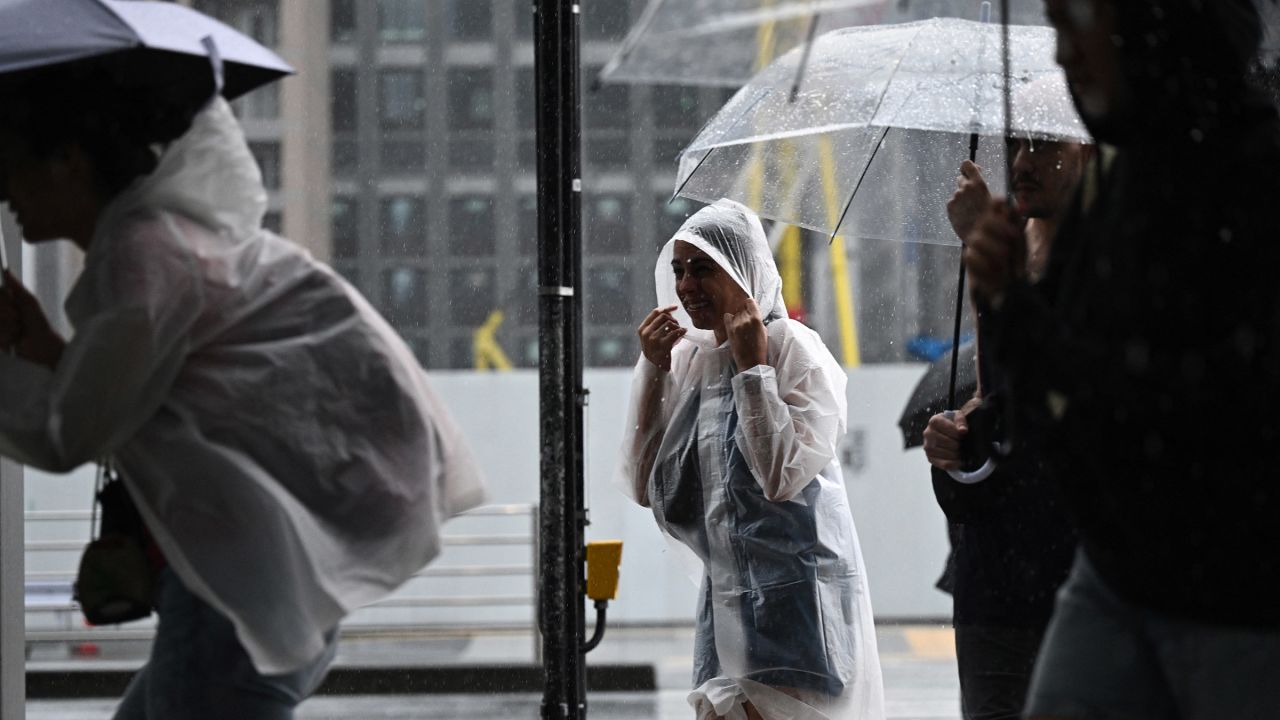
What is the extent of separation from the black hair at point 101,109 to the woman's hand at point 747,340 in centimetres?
141

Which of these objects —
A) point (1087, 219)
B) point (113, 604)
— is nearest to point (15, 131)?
point (113, 604)

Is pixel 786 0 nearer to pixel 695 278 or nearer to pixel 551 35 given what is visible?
pixel 551 35

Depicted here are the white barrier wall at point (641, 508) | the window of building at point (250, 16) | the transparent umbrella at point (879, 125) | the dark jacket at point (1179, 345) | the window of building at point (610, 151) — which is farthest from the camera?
the window of building at point (610, 151)

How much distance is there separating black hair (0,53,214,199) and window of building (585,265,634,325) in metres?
4.36

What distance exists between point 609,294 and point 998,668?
14.0 ft

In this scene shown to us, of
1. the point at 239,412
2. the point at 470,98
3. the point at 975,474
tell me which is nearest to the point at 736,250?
the point at 975,474

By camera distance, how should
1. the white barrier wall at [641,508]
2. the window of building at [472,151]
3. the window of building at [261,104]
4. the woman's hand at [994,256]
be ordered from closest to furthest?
the woman's hand at [994,256] < the window of building at [261,104] < the window of building at [472,151] < the white barrier wall at [641,508]

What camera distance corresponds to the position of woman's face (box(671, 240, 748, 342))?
336cm

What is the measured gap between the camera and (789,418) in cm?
319

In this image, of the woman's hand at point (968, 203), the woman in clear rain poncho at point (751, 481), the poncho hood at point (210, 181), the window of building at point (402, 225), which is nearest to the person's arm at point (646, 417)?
the woman in clear rain poncho at point (751, 481)

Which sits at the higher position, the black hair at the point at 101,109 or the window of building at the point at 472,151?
the black hair at the point at 101,109

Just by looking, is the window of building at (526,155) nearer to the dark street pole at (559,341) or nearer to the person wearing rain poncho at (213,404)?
the dark street pole at (559,341)

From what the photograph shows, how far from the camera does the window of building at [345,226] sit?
5.12 m

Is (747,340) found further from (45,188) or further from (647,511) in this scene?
(647,511)
